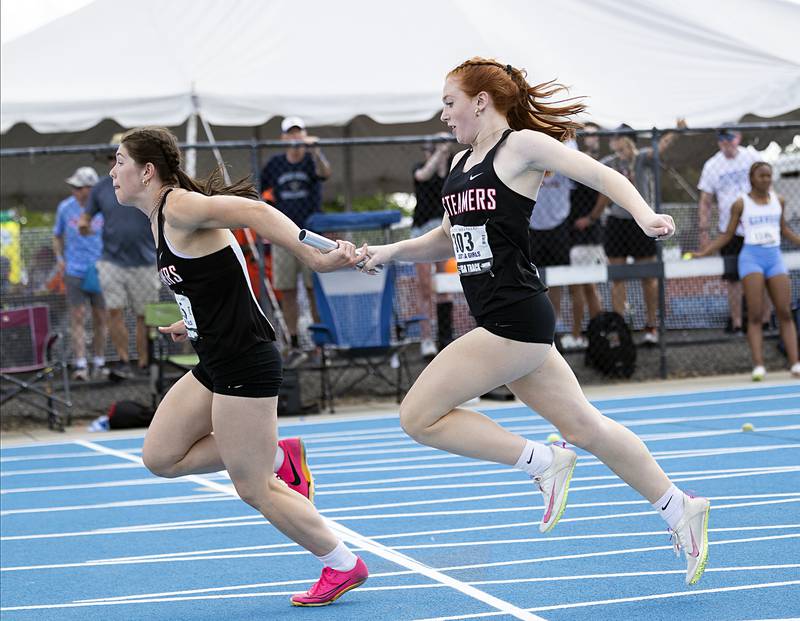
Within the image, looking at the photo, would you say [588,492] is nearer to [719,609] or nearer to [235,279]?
[719,609]

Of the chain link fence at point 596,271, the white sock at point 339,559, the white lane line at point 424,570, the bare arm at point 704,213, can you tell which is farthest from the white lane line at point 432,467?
the bare arm at point 704,213

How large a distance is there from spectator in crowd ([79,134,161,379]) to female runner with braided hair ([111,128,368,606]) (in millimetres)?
7210

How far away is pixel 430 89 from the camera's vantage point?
12492 mm

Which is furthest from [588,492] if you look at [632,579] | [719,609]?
[719,609]

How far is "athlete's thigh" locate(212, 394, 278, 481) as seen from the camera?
4680 millimetres

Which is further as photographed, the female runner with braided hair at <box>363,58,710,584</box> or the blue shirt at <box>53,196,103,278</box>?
the blue shirt at <box>53,196,103,278</box>

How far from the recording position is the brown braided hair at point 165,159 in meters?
4.82

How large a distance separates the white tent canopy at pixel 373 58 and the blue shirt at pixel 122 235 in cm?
79

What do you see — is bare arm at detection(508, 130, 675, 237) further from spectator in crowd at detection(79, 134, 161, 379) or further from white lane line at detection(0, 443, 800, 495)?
spectator in crowd at detection(79, 134, 161, 379)

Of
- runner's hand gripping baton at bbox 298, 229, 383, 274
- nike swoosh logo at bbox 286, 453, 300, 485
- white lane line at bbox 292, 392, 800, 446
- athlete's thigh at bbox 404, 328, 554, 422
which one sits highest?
runner's hand gripping baton at bbox 298, 229, 383, 274

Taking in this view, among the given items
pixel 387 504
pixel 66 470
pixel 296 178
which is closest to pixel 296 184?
pixel 296 178

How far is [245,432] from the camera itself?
4699 millimetres

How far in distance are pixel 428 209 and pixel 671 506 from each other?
778 cm

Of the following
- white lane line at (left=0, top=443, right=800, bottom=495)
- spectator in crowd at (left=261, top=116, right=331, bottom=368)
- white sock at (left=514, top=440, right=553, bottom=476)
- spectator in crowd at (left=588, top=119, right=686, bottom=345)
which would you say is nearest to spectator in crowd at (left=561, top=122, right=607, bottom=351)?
spectator in crowd at (left=588, top=119, right=686, bottom=345)
